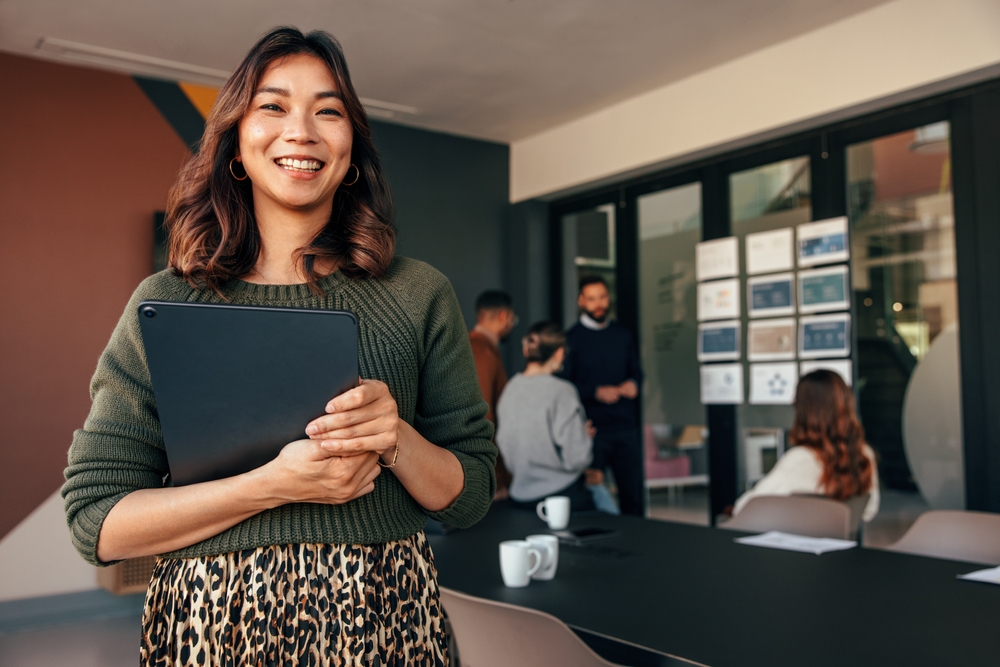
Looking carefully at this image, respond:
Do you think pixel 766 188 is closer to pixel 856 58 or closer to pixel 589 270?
pixel 856 58

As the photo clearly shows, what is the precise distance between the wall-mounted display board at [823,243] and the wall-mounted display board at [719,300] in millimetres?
469

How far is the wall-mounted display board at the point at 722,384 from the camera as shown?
4.82 metres

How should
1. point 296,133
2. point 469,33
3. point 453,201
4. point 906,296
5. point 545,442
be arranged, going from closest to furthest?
1. point 296,133
2. point 545,442
3. point 906,296
4. point 469,33
5. point 453,201

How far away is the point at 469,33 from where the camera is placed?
418 centimetres

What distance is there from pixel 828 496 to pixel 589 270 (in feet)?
10.1

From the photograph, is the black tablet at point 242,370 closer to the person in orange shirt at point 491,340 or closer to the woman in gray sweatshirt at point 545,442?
the woman in gray sweatshirt at point 545,442

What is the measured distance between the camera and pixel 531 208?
19.9 ft

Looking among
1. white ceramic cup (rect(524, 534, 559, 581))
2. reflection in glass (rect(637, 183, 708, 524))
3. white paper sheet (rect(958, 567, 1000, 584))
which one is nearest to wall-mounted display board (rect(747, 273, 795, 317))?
reflection in glass (rect(637, 183, 708, 524))

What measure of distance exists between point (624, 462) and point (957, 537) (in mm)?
2866

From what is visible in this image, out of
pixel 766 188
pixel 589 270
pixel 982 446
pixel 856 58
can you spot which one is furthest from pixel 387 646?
pixel 589 270

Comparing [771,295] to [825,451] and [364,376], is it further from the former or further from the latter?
[364,376]

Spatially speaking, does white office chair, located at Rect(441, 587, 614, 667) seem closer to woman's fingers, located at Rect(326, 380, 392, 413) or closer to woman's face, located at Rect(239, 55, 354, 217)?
woman's fingers, located at Rect(326, 380, 392, 413)

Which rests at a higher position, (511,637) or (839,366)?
(839,366)

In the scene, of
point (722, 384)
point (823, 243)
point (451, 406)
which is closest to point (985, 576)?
point (451, 406)
